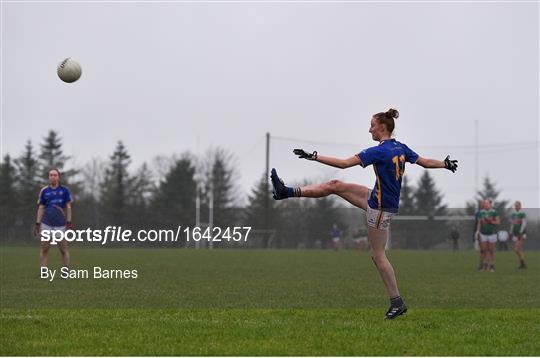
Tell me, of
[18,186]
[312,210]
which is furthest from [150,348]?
[18,186]

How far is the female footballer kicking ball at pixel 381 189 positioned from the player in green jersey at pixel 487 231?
1581 centimetres

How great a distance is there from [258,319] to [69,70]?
24.7 feet

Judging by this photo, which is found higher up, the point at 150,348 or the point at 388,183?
the point at 388,183

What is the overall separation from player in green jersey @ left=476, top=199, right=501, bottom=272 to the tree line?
108ft

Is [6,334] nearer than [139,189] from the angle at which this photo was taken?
Yes

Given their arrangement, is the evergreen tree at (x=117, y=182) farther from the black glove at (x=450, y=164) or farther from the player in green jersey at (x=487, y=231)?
the black glove at (x=450, y=164)

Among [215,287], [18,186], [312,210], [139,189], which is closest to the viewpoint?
[215,287]

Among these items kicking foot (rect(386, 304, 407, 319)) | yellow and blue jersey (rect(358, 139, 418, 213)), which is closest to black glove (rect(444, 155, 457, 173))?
yellow and blue jersey (rect(358, 139, 418, 213))

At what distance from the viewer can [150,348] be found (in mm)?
7148

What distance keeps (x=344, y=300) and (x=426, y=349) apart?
588cm

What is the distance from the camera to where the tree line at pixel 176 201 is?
2309 inches

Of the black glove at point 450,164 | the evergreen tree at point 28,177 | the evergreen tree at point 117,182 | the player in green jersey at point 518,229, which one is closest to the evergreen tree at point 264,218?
the evergreen tree at point 117,182

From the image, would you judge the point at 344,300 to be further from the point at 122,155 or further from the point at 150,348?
the point at 122,155

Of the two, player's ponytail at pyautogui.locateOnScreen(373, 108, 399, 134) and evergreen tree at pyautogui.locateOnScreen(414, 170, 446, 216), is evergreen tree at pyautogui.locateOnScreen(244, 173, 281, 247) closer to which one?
evergreen tree at pyautogui.locateOnScreen(414, 170, 446, 216)
